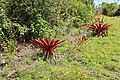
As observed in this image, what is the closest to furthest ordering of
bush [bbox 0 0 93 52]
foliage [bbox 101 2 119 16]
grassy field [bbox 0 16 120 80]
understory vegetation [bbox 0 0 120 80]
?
grassy field [bbox 0 16 120 80] → understory vegetation [bbox 0 0 120 80] → bush [bbox 0 0 93 52] → foliage [bbox 101 2 119 16]

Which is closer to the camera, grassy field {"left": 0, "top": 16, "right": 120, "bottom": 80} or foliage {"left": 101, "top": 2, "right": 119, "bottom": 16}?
grassy field {"left": 0, "top": 16, "right": 120, "bottom": 80}

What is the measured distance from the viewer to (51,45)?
25.1 feet

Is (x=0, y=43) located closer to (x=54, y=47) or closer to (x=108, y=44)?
(x=54, y=47)

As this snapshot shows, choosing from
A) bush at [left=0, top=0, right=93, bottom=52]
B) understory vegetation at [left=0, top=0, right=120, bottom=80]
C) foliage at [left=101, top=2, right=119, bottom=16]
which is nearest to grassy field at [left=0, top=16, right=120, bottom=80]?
understory vegetation at [left=0, top=0, right=120, bottom=80]

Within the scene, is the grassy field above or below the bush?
below

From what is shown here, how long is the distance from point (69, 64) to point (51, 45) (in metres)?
0.72

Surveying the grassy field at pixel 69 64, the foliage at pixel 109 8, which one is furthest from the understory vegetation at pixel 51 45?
A: the foliage at pixel 109 8

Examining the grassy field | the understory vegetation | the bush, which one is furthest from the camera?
the bush

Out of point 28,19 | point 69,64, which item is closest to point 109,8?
point 28,19

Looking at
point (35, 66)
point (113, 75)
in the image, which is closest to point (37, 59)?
point (35, 66)

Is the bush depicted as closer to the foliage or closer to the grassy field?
the grassy field

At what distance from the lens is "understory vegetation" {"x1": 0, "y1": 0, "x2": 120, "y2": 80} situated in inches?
270

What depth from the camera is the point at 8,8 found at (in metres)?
8.98

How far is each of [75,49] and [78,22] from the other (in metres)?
3.20
